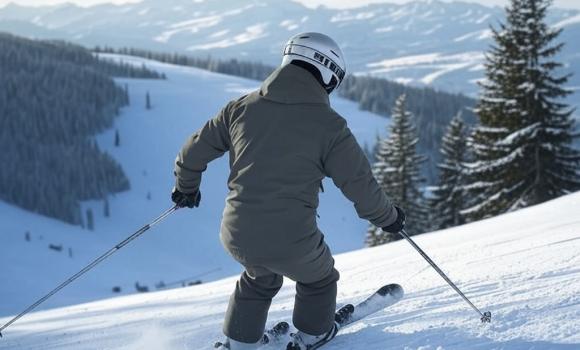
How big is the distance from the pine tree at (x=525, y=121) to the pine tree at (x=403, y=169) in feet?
30.3

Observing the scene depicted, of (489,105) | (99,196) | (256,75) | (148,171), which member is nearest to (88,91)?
(148,171)

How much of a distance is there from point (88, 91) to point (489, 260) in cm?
9643

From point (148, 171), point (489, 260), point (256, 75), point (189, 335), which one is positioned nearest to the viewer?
point (189, 335)

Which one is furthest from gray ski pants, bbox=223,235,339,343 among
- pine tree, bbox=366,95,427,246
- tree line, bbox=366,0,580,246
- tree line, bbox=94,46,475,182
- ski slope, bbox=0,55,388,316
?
tree line, bbox=94,46,475,182

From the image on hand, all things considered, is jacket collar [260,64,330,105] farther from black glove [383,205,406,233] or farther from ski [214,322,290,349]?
ski [214,322,290,349]

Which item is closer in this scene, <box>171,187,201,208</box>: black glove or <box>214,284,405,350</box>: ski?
<box>214,284,405,350</box>: ski

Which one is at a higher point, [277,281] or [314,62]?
[314,62]

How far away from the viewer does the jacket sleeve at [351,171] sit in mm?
3061

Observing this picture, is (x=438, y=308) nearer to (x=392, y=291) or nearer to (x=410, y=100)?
(x=392, y=291)

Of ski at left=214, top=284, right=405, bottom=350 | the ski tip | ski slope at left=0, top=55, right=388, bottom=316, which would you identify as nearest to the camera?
ski at left=214, top=284, right=405, bottom=350

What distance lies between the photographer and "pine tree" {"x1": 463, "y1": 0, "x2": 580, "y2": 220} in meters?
17.4

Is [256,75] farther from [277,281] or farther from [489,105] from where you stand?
[277,281]

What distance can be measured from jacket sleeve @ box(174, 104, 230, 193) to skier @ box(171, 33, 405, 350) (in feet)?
0.03

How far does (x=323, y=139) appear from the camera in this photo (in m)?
3.05
